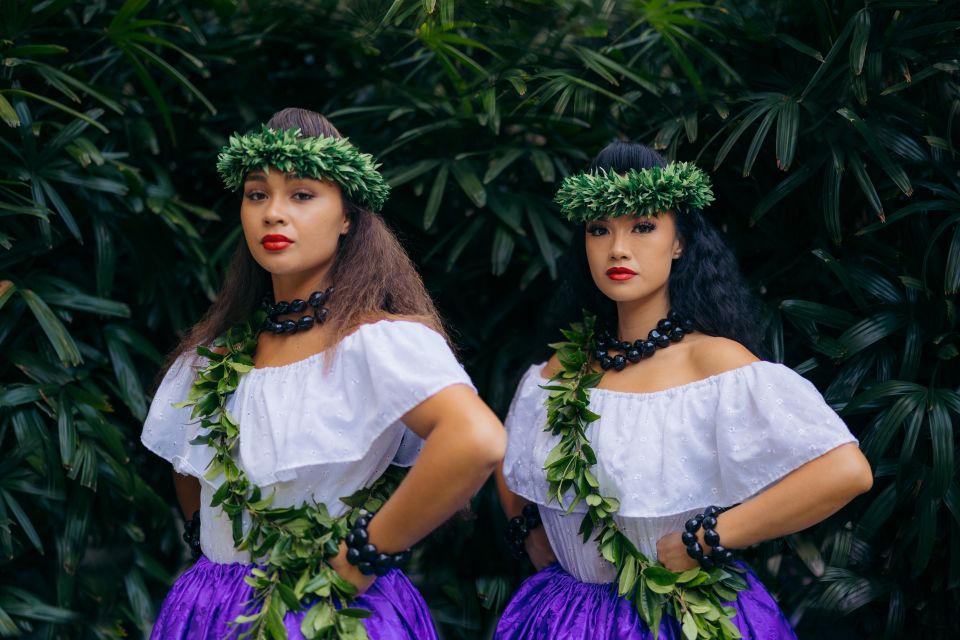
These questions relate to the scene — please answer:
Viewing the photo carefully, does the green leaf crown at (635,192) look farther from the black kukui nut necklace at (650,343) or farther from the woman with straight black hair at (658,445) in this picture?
the black kukui nut necklace at (650,343)

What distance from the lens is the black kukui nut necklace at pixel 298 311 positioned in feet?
6.17

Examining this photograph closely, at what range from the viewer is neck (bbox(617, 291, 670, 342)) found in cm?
205

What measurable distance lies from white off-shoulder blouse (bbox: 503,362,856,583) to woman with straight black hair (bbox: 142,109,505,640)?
369 mm

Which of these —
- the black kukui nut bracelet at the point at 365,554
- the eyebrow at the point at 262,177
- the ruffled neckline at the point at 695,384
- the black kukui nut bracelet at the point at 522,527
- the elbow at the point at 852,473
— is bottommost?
the black kukui nut bracelet at the point at 522,527

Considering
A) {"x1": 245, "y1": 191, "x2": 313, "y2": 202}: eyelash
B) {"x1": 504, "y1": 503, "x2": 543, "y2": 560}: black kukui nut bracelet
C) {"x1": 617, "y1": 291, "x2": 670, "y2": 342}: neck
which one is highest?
{"x1": 245, "y1": 191, "x2": 313, "y2": 202}: eyelash

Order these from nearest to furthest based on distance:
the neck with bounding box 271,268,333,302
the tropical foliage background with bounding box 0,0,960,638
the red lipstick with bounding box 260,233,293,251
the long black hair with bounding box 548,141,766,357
Result: the red lipstick with bounding box 260,233,293,251
the neck with bounding box 271,268,333,302
the long black hair with bounding box 548,141,766,357
the tropical foliage background with bounding box 0,0,960,638

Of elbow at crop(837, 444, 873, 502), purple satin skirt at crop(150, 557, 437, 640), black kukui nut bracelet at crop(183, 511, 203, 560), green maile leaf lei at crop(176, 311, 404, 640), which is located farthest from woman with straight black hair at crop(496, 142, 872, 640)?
black kukui nut bracelet at crop(183, 511, 203, 560)

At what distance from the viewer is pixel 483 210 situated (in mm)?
2754

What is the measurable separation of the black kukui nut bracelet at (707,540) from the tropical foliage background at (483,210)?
0.63 m

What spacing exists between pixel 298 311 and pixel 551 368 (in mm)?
615

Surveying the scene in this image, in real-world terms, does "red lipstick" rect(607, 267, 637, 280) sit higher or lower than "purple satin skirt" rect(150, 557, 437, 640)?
higher

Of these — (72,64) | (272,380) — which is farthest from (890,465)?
(72,64)

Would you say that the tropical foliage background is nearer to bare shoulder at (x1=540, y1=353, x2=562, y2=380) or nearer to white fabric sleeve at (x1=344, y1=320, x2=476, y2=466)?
bare shoulder at (x1=540, y1=353, x2=562, y2=380)

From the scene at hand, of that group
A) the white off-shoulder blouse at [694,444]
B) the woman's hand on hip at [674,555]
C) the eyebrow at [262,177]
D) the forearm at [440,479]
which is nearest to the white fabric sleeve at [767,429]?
the white off-shoulder blouse at [694,444]
